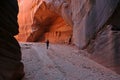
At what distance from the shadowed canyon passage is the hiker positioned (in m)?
5.05

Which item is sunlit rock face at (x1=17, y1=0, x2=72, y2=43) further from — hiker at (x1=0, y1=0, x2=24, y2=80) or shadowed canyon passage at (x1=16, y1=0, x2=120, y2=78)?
hiker at (x1=0, y1=0, x2=24, y2=80)

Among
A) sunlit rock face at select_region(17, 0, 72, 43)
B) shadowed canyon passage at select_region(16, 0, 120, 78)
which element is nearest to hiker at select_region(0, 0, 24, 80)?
shadowed canyon passage at select_region(16, 0, 120, 78)

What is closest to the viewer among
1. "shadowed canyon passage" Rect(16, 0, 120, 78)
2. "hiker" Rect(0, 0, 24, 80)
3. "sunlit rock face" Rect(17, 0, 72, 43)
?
"hiker" Rect(0, 0, 24, 80)

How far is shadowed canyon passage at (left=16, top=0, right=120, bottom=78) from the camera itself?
11891 mm

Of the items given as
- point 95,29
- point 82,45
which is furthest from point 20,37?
point 95,29

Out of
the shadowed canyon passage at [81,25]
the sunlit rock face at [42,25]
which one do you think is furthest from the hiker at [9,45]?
the sunlit rock face at [42,25]

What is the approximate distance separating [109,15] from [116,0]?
45.7 inches

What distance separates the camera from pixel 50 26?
3067 centimetres

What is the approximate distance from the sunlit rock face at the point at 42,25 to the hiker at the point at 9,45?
1889 cm

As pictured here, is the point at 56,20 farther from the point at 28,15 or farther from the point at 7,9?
the point at 7,9

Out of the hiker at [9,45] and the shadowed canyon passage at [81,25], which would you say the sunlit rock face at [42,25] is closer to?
the shadowed canyon passage at [81,25]

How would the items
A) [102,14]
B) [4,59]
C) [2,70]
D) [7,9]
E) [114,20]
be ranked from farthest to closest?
[102,14] < [114,20] < [7,9] < [4,59] < [2,70]

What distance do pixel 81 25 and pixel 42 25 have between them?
12691mm

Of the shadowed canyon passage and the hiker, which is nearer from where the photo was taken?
the hiker
